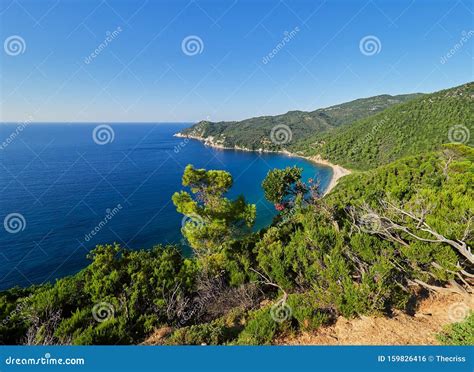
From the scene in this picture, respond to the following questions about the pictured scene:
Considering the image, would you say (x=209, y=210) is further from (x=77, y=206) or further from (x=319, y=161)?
(x=319, y=161)

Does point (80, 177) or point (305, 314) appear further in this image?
point (80, 177)

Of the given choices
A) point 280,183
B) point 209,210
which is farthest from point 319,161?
point 209,210

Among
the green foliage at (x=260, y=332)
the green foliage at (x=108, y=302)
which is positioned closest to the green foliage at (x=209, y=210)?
the green foliage at (x=108, y=302)

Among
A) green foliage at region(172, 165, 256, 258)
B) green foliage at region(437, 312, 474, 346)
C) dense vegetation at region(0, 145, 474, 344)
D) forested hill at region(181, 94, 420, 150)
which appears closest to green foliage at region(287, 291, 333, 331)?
dense vegetation at region(0, 145, 474, 344)

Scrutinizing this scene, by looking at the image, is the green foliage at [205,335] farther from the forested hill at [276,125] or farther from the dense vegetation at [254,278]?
the forested hill at [276,125]

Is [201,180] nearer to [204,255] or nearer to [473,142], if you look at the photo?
[204,255]

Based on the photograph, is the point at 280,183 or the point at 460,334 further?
the point at 280,183

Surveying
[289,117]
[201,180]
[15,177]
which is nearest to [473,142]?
[201,180]
